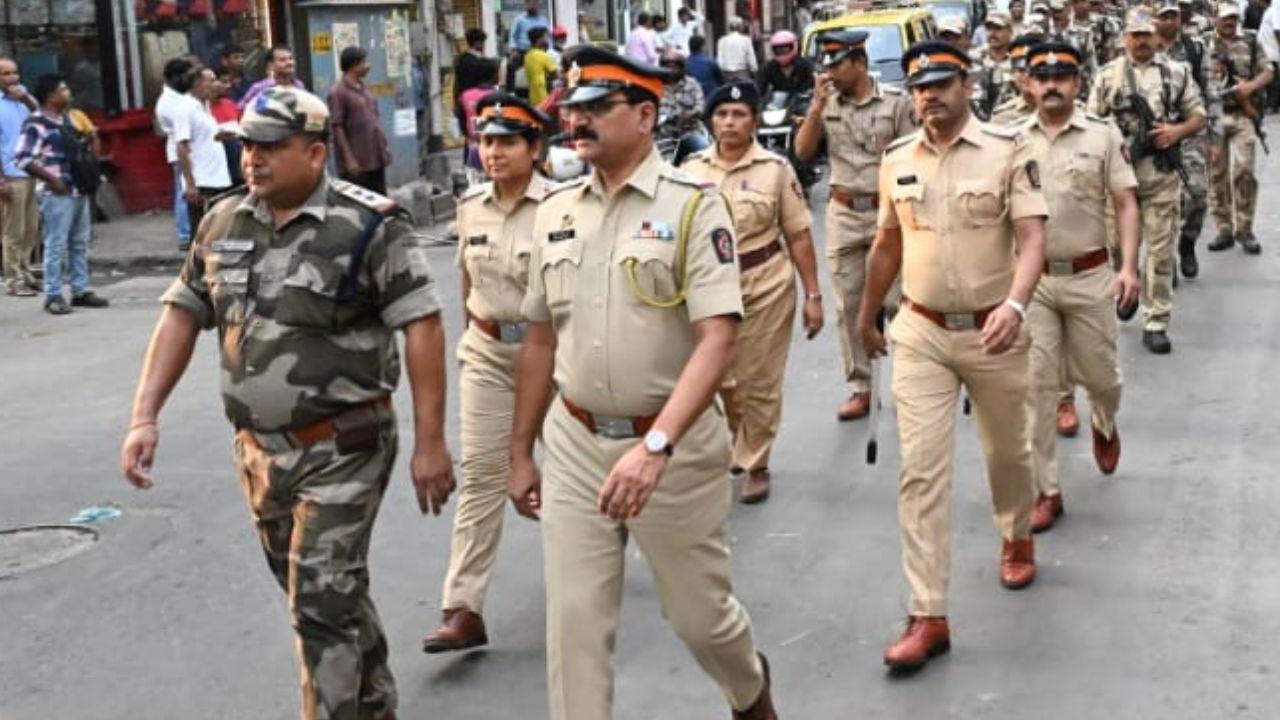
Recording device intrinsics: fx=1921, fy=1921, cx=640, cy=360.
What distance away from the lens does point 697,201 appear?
497cm

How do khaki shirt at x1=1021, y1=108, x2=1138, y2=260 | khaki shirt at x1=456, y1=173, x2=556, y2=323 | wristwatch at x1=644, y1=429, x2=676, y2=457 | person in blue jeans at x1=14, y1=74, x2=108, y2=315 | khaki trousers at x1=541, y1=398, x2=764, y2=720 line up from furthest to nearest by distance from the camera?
person in blue jeans at x1=14, y1=74, x2=108, y2=315
khaki shirt at x1=1021, y1=108, x2=1138, y2=260
khaki shirt at x1=456, y1=173, x2=556, y2=323
khaki trousers at x1=541, y1=398, x2=764, y2=720
wristwatch at x1=644, y1=429, x2=676, y2=457

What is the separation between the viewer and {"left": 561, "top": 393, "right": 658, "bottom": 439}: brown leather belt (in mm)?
4973

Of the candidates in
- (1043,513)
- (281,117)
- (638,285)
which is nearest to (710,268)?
(638,285)

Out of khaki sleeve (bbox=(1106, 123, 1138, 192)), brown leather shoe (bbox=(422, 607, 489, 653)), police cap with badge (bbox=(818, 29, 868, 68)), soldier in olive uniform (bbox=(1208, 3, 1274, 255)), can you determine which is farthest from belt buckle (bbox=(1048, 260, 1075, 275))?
soldier in olive uniform (bbox=(1208, 3, 1274, 255))

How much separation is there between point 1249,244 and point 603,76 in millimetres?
11401

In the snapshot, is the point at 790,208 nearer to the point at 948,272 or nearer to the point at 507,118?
the point at 948,272

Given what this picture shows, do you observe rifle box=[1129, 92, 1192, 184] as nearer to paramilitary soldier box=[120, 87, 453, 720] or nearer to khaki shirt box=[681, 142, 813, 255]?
khaki shirt box=[681, 142, 813, 255]

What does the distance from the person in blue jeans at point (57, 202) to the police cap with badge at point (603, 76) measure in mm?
10434

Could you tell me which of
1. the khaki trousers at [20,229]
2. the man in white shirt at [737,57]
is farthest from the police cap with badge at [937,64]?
A: the man in white shirt at [737,57]

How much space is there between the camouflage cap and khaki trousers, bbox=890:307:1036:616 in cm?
233

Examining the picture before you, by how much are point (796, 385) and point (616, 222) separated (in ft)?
19.6

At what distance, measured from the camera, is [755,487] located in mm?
8445

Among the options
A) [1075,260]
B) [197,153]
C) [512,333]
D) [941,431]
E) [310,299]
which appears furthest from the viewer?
[197,153]

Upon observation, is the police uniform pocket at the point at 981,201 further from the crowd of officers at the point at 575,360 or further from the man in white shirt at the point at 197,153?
the man in white shirt at the point at 197,153
